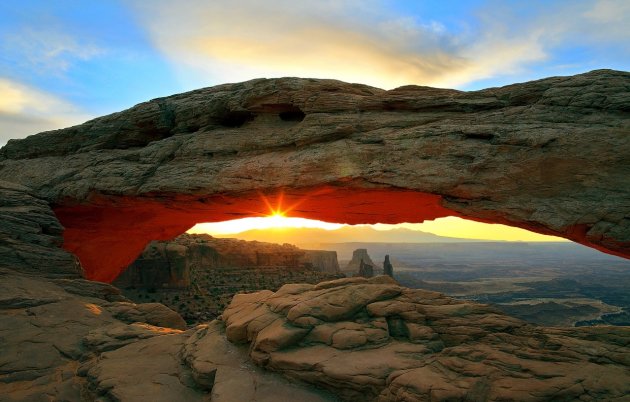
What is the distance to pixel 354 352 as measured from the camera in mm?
8242

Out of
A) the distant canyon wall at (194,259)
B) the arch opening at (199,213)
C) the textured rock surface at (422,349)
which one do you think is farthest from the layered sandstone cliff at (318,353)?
the distant canyon wall at (194,259)

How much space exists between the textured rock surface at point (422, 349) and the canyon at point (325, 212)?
0.04m

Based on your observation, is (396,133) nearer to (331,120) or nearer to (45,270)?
(331,120)

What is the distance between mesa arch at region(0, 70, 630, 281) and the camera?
10109 millimetres

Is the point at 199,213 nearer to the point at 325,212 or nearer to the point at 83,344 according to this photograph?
the point at 325,212

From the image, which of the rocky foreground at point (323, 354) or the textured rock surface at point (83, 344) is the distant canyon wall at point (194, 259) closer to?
the textured rock surface at point (83, 344)

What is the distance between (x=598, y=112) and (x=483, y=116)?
2.94 metres

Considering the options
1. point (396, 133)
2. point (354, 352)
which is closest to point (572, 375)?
point (354, 352)

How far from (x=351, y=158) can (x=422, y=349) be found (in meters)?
6.53

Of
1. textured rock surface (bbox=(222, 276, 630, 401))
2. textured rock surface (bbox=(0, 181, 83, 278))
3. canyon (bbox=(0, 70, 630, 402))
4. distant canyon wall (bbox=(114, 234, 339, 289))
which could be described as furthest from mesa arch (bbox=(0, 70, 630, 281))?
distant canyon wall (bbox=(114, 234, 339, 289))

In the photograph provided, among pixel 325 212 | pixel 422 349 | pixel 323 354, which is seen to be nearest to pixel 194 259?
pixel 325 212

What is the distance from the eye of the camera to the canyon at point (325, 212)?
25.5 feet

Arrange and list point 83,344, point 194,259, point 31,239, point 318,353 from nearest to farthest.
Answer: point 318,353 → point 83,344 → point 31,239 → point 194,259

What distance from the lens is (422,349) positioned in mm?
8188
